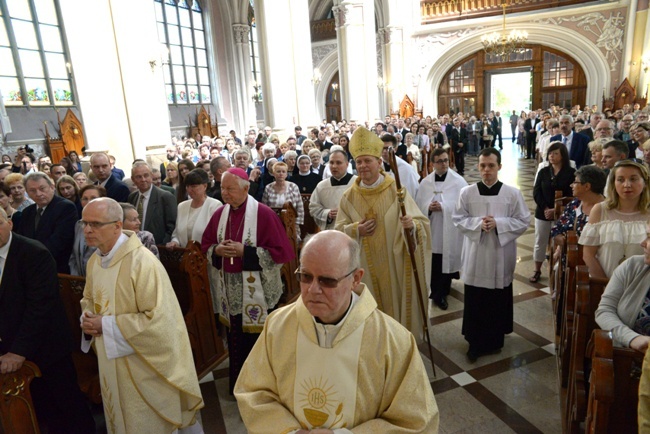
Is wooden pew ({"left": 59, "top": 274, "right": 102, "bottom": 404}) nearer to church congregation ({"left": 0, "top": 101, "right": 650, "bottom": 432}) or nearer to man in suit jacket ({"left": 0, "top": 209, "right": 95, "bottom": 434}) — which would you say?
church congregation ({"left": 0, "top": 101, "right": 650, "bottom": 432})

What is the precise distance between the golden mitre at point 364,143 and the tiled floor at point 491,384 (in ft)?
6.20

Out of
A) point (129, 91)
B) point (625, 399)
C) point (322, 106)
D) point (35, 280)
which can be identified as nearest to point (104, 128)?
point (129, 91)

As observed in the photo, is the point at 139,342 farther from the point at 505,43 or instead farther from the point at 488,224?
the point at 505,43

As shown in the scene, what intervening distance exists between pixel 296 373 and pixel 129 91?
23.6 feet

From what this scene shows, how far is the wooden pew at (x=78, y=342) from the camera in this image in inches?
129

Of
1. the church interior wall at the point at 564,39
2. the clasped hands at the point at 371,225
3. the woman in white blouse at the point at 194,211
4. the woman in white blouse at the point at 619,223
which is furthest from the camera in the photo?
the church interior wall at the point at 564,39

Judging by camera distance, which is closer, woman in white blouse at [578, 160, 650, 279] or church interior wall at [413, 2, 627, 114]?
woman in white blouse at [578, 160, 650, 279]

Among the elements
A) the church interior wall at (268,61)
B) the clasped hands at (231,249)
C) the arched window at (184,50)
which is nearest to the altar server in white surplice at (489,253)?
the clasped hands at (231,249)

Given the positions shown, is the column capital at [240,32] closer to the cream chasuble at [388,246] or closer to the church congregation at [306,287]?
the church congregation at [306,287]

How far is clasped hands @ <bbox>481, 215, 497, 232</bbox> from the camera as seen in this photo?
367 cm

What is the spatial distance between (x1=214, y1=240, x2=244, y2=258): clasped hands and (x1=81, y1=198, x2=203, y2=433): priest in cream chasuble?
613mm

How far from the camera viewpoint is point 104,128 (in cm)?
738

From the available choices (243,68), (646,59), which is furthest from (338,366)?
(243,68)

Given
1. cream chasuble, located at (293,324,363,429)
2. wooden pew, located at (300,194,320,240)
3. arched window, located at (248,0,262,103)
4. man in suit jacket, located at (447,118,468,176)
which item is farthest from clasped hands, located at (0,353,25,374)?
arched window, located at (248,0,262,103)
